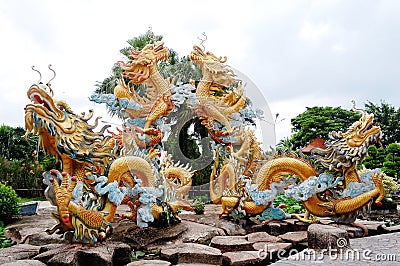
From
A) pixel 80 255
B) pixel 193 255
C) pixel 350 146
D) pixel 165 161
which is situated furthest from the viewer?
pixel 165 161

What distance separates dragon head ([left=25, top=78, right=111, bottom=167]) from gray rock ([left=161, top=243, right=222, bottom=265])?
66.3 inches

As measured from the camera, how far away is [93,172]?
5.55 metres

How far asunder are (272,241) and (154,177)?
2063mm

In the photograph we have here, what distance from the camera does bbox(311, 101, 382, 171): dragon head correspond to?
5918mm

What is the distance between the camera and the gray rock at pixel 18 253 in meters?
4.30

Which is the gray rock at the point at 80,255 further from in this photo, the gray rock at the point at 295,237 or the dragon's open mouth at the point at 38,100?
the gray rock at the point at 295,237

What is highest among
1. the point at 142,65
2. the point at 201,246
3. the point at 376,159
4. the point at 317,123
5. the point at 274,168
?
the point at 317,123

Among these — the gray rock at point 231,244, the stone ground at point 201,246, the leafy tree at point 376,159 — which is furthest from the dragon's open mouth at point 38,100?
the leafy tree at point 376,159

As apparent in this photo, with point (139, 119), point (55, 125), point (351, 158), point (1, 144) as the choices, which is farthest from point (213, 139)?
point (1, 144)

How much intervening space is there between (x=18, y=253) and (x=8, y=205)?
4083 millimetres

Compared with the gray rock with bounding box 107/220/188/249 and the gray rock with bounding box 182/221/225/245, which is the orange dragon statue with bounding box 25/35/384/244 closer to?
the gray rock with bounding box 107/220/188/249

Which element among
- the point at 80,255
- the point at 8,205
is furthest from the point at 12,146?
the point at 80,255

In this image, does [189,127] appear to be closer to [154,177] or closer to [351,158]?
[154,177]

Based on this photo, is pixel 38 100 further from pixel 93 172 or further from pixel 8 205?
pixel 8 205
